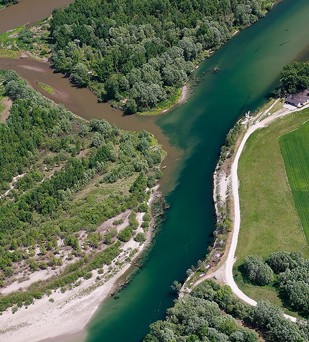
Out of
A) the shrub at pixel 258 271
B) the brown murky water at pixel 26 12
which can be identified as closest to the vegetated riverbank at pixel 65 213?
the shrub at pixel 258 271

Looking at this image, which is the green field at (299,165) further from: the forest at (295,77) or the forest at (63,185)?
the forest at (63,185)

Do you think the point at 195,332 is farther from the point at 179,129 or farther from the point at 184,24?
the point at 184,24

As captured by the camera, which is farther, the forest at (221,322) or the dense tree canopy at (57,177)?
the dense tree canopy at (57,177)

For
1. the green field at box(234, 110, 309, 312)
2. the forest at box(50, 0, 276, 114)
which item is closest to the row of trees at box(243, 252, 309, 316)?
the green field at box(234, 110, 309, 312)

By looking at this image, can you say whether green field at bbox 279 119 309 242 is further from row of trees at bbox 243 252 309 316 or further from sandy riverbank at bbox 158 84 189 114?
sandy riverbank at bbox 158 84 189 114

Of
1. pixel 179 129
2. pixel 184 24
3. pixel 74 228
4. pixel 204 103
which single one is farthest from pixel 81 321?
pixel 184 24

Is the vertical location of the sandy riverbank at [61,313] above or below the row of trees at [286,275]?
above
